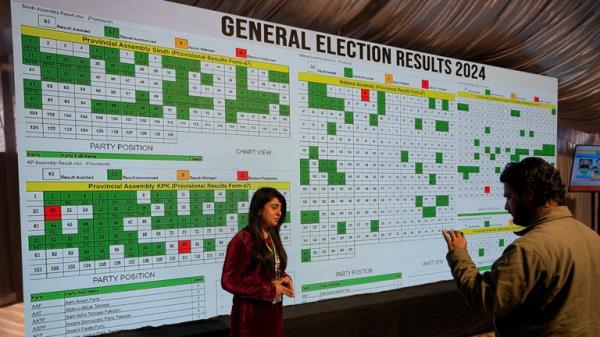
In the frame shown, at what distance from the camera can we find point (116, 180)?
1.85 m

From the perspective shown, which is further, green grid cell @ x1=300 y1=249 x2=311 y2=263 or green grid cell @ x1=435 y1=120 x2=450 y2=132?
green grid cell @ x1=435 y1=120 x2=450 y2=132

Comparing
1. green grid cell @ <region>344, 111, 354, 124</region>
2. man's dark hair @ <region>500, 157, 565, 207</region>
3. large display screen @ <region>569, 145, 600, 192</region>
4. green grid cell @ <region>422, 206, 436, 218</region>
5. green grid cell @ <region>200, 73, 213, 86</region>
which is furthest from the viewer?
large display screen @ <region>569, 145, 600, 192</region>

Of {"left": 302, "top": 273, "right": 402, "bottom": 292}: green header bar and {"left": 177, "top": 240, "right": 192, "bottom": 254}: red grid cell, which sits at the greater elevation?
{"left": 177, "top": 240, "right": 192, "bottom": 254}: red grid cell

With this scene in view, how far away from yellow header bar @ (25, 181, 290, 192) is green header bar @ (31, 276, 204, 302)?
437 mm

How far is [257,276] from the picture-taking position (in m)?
1.61

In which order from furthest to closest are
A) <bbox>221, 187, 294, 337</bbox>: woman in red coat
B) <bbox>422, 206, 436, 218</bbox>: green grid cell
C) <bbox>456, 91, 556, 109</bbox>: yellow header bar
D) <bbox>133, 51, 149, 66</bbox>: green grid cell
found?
1. <bbox>456, 91, 556, 109</bbox>: yellow header bar
2. <bbox>422, 206, 436, 218</bbox>: green grid cell
3. <bbox>133, 51, 149, 66</bbox>: green grid cell
4. <bbox>221, 187, 294, 337</bbox>: woman in red coat

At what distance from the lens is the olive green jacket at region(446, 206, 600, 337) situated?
3.69ft

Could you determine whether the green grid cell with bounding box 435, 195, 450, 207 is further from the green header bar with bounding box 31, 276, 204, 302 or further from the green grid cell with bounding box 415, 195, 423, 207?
the green header bar with bounding box 31, 276, 204, 302

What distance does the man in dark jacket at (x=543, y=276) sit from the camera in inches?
44.3

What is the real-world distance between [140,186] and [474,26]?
2445 millimetres

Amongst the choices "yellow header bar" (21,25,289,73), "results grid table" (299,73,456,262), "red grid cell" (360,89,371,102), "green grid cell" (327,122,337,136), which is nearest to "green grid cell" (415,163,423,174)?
"results grid table" (299,73,456,262)

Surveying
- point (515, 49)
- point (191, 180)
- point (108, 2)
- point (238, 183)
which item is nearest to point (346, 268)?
point (238, 183)

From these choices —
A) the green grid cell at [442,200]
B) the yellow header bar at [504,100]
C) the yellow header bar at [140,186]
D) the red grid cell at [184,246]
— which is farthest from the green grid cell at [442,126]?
the red grid cell at [184,246]

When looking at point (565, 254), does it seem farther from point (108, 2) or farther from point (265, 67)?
point (108, 2)
